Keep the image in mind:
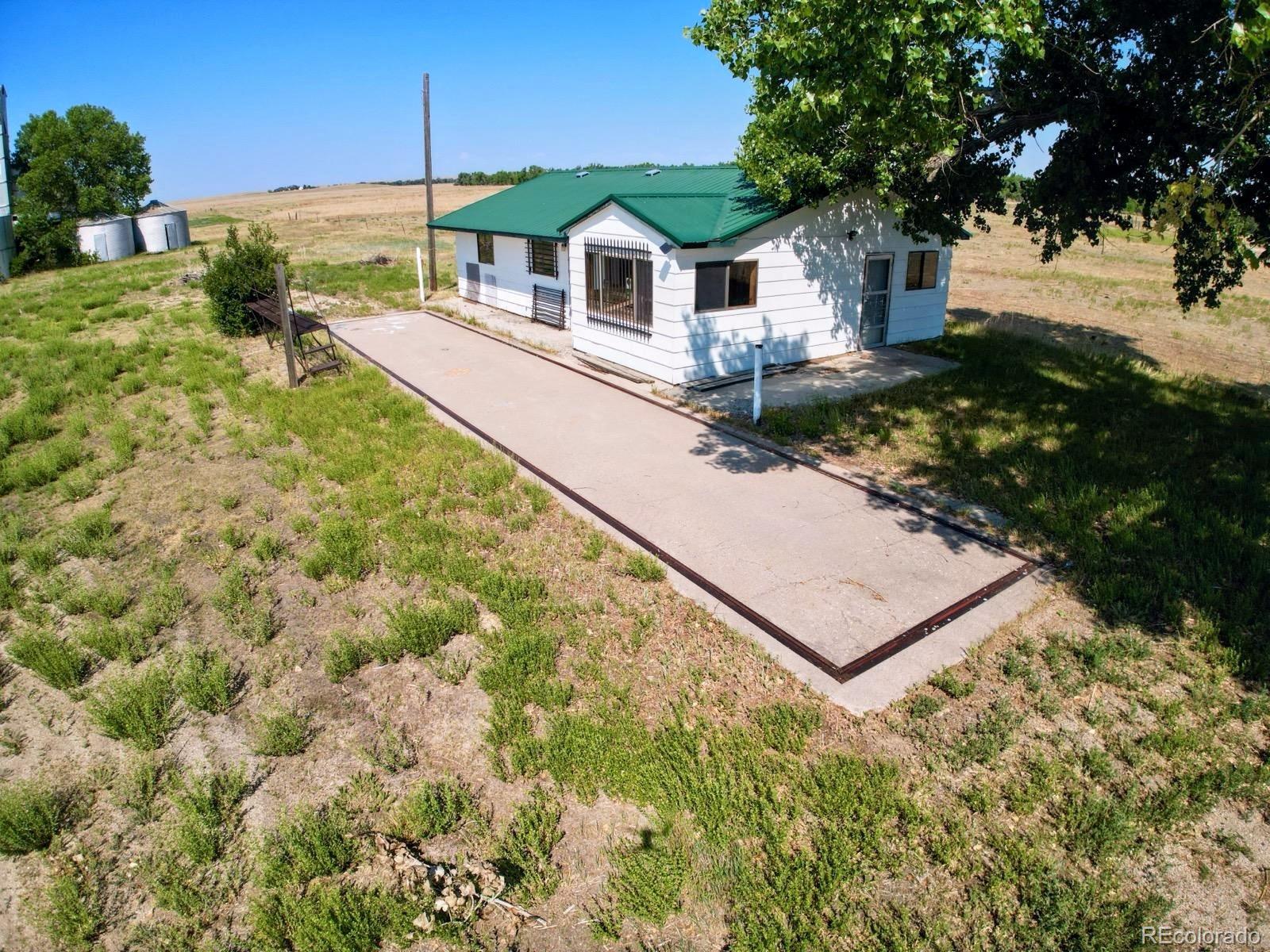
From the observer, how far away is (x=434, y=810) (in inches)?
170

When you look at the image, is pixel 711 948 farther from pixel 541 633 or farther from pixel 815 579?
pixel 815 579

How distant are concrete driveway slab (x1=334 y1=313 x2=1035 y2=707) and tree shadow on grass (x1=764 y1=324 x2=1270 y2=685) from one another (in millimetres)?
938

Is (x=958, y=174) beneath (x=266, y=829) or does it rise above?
above

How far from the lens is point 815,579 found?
6.69 meters

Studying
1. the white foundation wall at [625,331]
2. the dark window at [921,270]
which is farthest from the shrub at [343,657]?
the dark window at [921,270]

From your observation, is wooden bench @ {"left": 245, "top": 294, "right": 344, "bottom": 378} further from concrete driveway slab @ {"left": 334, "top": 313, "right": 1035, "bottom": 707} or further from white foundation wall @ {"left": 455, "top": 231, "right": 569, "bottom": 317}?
white foundation wall @ {"left": 455, "top": 231, "right": 569, "bottom": 317}

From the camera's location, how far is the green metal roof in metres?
12.6

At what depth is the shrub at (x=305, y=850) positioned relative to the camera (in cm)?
397

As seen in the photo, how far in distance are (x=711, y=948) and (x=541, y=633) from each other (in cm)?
280

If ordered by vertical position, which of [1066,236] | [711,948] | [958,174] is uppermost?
[958,174]

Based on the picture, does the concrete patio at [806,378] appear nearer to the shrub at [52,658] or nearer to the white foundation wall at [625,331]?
the white foundation wall at [625,331]

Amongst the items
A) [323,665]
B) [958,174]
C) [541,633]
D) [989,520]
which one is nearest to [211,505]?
[323,665]

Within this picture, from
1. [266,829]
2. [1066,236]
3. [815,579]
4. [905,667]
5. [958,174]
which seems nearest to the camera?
[266,829]

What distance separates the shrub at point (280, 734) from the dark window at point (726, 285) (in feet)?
31.7
